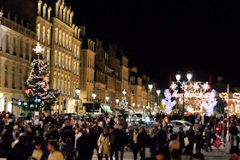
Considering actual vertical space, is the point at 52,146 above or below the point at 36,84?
below

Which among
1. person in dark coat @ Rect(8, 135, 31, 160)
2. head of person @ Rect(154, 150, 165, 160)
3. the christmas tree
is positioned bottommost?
person in dark coat @ Rect(8, 135, 31, 160)

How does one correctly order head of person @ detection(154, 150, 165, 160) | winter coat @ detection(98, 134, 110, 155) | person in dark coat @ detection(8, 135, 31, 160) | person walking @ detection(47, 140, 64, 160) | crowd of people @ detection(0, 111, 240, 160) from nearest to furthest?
1. head of person @ detection(154, 150, 165, 160)
2. person walking @ detection(47, 140, 64, 160)
3. person in dark coat @ detection(8, 135, 31, 160)
4. crowd of people @ detection(0, 111, 240, 160)
5. winter coat @ detection(98, 134, 110, 155)

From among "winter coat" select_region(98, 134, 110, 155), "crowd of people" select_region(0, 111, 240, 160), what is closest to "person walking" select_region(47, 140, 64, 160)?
"crowd of people" select_region(0, 111, 240, 160)

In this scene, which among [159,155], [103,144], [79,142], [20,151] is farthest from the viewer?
[103,144]

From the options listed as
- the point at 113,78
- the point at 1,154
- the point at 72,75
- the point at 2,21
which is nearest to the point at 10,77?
the point at 2,21

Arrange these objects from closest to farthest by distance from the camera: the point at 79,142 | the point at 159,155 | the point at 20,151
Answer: the point at 159,155 → the point at 20,151 → the point at 79,142

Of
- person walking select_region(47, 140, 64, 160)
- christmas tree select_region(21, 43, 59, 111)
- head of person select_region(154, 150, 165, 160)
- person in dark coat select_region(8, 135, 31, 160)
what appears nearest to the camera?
head of person select_region(154, 150, 165, 160)

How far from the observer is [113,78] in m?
119

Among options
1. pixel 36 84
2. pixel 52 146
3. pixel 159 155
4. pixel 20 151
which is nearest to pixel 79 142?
pixel 20 151

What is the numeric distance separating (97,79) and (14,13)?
4061 cm

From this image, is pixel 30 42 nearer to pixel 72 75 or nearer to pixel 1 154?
pixel 72 75

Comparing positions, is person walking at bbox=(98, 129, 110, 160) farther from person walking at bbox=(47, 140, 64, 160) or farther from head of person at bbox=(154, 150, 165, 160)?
head of person at bbox=(154, 150, 165, 160)

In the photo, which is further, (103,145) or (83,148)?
(103,145)

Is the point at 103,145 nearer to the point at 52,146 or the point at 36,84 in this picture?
the point at 52,146
